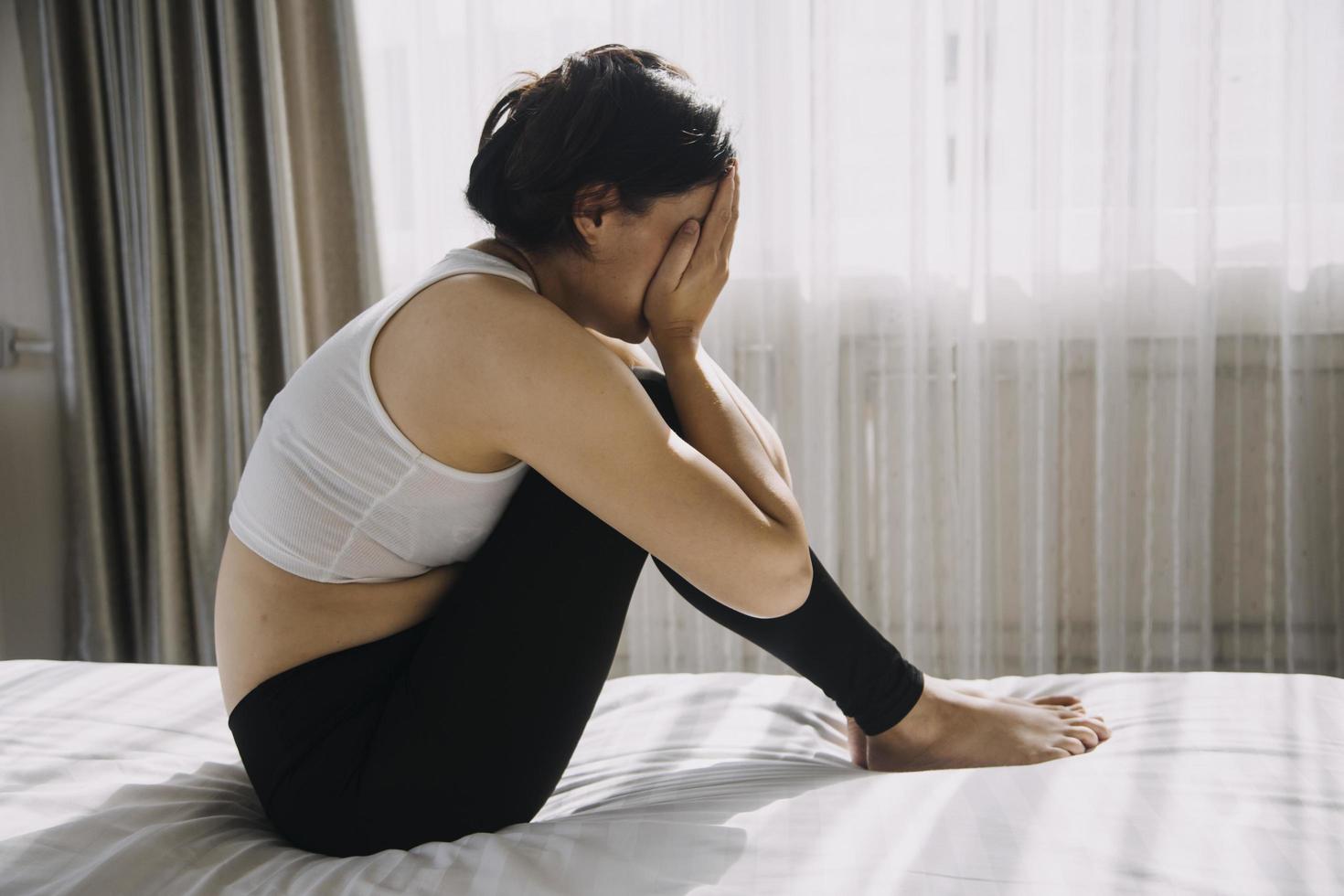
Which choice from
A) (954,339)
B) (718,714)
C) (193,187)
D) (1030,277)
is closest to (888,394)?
(954,339)

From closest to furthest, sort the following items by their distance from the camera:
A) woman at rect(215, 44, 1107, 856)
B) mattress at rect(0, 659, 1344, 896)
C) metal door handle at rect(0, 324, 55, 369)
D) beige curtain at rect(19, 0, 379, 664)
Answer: mattress at rect(0, 659, 1344, 896), woman at rect(215, 44, 1107, 856), beige curtain at rect(19, 0, 379, 664), metal door handle at rect(0, 324, 55, 369)

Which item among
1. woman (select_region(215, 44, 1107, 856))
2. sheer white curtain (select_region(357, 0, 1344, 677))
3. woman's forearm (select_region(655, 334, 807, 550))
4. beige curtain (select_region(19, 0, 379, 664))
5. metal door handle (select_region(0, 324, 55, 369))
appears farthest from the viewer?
metal door handle (select_region(0, 324, 55, 369))

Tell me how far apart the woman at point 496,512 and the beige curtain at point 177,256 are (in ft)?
4.42

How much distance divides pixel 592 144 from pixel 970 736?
71 centimetres

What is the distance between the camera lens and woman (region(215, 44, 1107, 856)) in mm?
897

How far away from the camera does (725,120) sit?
3.44 ft

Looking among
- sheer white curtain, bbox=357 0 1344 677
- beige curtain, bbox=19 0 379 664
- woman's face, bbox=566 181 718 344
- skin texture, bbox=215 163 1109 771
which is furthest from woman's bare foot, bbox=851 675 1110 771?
beige curtain, bbox=19 0 379 664

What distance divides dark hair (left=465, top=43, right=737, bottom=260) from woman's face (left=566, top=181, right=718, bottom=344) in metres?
0.01

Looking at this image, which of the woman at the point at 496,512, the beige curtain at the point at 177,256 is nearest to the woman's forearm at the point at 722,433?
the woman at the point at 496,512

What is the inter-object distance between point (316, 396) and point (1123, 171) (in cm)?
161

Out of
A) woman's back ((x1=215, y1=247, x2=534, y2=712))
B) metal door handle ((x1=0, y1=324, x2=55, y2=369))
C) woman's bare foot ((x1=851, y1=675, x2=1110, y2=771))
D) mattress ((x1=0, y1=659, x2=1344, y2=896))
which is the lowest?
woman's bare foot ((x1=851, y1=675, x2=1110, y2=771))

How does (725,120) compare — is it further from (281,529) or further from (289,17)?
(289,17)

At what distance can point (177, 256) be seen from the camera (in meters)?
2.28

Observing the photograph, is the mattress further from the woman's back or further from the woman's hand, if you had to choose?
the woman's hand
